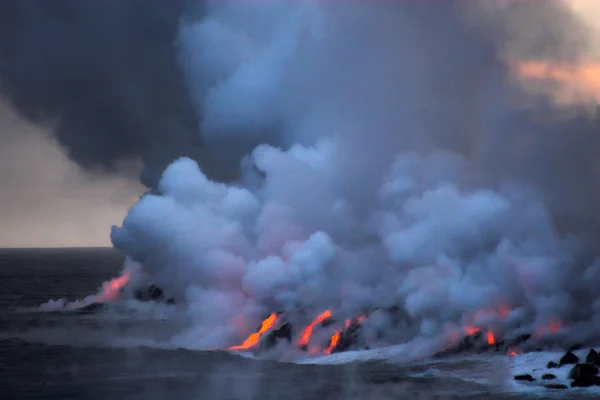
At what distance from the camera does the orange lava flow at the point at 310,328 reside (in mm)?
97062

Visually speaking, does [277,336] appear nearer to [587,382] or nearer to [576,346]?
[576,346]

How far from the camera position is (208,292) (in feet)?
378

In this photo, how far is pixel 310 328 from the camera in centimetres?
9812

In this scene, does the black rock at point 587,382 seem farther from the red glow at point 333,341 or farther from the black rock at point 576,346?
the red glow at point 333,341

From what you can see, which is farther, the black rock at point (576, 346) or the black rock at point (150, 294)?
the black rock at point (150, 294)

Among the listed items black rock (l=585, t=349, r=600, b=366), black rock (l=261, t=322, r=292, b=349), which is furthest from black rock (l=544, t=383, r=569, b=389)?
black rock (l=261, t=322, r=292, b=349)

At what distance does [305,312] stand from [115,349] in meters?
20.7

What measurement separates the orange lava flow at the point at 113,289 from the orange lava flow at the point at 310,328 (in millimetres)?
69305

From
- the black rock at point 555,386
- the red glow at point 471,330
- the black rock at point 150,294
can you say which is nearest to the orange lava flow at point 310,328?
the red glow at point 471,330

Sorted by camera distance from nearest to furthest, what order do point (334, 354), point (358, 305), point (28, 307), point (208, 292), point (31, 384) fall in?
point (31, 384)
point (334, 354)
point (358, 305)
point (208, 292)
point (28, 307)

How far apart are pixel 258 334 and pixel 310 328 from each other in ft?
21.7

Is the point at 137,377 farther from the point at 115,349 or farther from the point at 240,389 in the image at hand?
the point at 115,349

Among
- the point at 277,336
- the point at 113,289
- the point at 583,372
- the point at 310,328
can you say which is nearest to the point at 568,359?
the point at 583,372

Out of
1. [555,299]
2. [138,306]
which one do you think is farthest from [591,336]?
[138,306]
